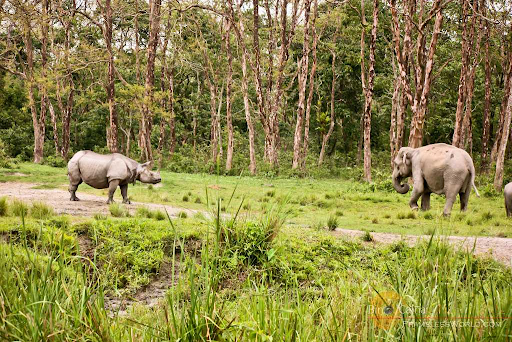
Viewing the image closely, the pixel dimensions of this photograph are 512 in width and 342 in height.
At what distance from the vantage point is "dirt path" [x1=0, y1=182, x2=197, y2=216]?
8.98 metres

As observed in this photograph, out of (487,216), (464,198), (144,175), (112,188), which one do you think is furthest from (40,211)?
(464,198)

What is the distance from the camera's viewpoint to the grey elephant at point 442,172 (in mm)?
10938

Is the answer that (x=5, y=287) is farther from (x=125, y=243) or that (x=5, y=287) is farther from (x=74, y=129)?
(x=74, y=129)

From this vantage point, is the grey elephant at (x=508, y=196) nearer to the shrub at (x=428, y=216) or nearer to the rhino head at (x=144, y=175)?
the shrub at (x=428, y=216)

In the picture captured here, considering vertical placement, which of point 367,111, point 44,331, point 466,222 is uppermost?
point 367,111

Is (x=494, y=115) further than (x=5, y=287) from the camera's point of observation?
Yes

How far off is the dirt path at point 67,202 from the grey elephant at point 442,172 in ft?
18.3

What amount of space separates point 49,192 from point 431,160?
957cm

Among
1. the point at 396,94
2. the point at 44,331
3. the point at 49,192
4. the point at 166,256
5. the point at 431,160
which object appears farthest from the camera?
the point at 396,94

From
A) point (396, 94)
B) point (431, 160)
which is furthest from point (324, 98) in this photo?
point (431, 160)

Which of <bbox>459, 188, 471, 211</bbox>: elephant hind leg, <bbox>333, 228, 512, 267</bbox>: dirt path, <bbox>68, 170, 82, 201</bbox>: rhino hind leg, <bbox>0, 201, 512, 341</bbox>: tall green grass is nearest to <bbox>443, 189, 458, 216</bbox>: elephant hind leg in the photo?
<bbox>459, 188, 471, 211</bbox>: elephant hind leg

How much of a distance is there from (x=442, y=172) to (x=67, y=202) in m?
8.40

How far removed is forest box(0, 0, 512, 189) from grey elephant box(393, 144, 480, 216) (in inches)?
303

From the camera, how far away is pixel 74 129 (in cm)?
3462
